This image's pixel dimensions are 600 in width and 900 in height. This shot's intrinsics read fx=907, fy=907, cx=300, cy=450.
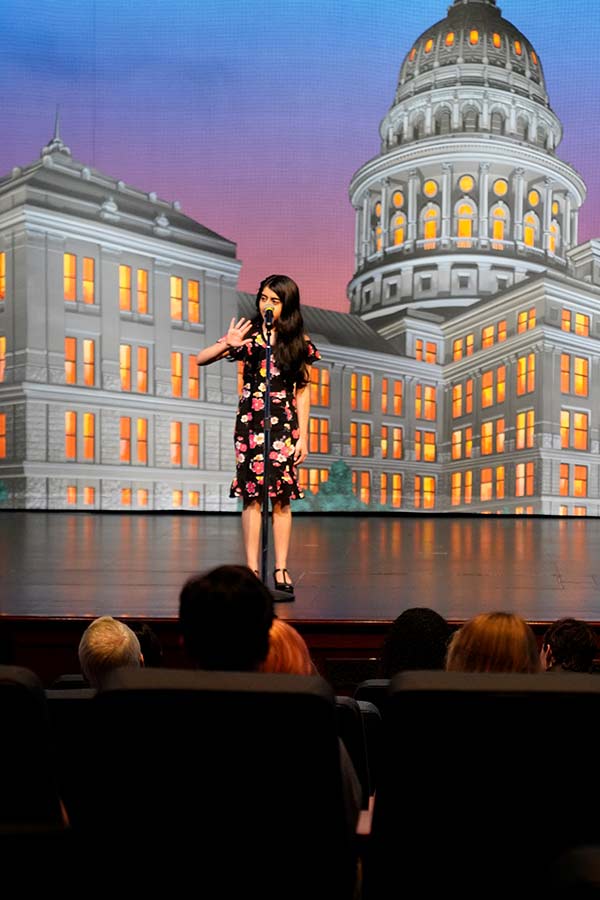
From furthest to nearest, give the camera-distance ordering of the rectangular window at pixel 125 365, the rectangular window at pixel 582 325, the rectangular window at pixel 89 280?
the rectangular window at pixel 582 325 → the rectangular window at pixel 125 365 → the rectangular window at pixel 89 280

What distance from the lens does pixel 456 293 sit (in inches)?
428

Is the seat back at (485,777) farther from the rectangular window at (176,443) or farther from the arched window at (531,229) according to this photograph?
the arched window at (531,229)

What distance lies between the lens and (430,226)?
1112 centimetres

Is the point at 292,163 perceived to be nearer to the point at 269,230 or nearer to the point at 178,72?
the point at 269,230

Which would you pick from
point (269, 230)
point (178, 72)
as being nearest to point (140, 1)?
point (178, 72)

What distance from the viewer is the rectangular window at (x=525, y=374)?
1022cm

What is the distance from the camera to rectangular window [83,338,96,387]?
Answer: 9508mm

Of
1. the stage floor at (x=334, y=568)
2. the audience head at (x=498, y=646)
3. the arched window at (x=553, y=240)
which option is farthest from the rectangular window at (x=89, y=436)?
the audience head at (x=498, y=646)

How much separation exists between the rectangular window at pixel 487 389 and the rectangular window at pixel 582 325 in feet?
3.73

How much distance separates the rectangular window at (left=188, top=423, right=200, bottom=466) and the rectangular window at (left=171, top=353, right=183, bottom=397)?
415mm

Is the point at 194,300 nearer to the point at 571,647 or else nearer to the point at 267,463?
the point at 267,463

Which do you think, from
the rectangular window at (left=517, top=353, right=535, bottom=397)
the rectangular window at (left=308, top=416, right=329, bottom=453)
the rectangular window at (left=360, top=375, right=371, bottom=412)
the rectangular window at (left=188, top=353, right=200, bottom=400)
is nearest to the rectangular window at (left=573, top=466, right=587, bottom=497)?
the rectangular window at (left=517, top=353, right=535, bottom=397)

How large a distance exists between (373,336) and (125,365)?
2892mm

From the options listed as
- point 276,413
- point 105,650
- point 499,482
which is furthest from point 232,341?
point 499,482
